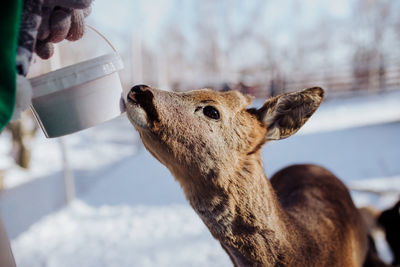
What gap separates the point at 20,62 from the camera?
861 millimetres

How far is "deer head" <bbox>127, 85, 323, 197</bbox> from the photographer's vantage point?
1239 millimetres

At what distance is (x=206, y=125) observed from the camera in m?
1.36

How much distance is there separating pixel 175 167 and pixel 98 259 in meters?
2.39

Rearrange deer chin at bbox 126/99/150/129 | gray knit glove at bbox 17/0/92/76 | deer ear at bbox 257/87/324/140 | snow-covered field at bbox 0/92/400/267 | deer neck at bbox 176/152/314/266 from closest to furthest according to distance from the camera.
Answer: gray knit glove at bbox 17/0/92/76 < deer chin at bbox 126/99/150/129 < deer neck at bbox 176/152/314/266 < deer ear at bbox 257/87/324/140 < snow-covered field at bbox 0/92/400/267

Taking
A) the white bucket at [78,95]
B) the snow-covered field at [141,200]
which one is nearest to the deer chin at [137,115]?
the white bucket at [78,95]

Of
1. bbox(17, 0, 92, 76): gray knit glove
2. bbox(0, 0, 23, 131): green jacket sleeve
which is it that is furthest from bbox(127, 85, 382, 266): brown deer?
bbox(0, 0, 23, 131): green jacket sleeve

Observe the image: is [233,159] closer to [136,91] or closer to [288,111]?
[288,111]

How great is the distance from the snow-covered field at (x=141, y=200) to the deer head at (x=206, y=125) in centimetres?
188

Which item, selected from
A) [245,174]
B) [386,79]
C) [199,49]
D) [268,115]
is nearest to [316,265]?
[245,174]

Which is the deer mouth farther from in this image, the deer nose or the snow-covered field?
the snow-covered field

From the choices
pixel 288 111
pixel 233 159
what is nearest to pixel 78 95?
pixel 233 159

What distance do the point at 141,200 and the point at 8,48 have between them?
409 cm

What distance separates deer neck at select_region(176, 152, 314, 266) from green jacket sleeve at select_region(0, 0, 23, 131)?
0.79 metres

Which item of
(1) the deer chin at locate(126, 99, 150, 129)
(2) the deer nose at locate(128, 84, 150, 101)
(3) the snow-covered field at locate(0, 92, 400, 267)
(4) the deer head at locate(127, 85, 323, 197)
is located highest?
(2) the deer nose at locate(128, 84, 150, 101)
